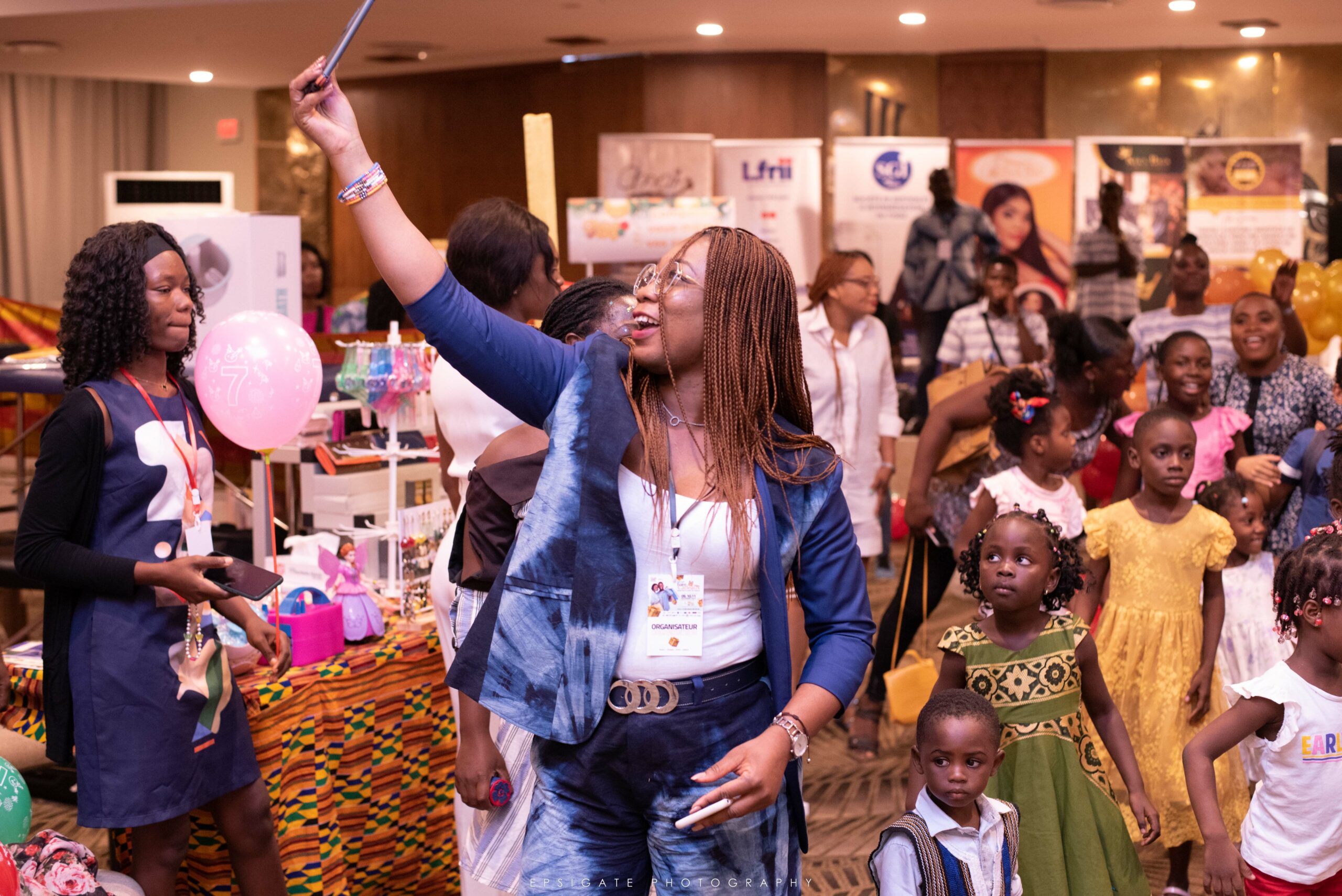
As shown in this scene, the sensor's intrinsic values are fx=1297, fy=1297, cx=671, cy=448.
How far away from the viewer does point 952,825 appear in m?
2.27

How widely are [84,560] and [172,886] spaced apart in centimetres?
68

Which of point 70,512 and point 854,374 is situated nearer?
point 70,512

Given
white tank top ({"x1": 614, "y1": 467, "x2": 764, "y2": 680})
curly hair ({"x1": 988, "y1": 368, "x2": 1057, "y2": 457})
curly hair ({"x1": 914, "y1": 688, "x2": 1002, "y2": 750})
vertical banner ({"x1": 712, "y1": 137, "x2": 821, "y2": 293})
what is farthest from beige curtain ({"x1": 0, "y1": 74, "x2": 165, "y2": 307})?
white tank top ({"x1": 614, "y1": 467, "x2": 764, "y2": 680})

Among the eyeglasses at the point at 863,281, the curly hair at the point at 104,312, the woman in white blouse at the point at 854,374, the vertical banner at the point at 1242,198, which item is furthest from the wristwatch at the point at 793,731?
the vertical banner at the point at 1242,198

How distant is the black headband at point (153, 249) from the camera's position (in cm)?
237

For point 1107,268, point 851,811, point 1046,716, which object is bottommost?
point 851,811

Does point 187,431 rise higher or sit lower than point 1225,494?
higher

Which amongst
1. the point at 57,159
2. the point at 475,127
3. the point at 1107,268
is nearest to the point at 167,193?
the point at 475,127

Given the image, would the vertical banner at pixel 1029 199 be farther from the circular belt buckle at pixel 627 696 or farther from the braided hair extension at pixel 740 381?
the circular belt buckle at pixel 627 696

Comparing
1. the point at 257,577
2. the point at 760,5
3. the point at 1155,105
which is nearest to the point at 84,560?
the point at 257,577

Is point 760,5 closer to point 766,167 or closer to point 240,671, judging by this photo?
→ point 766,167

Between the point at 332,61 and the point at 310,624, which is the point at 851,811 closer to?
the point at 310,624

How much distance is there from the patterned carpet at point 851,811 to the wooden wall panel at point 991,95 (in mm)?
6980

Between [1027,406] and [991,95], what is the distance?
24.6 feet
